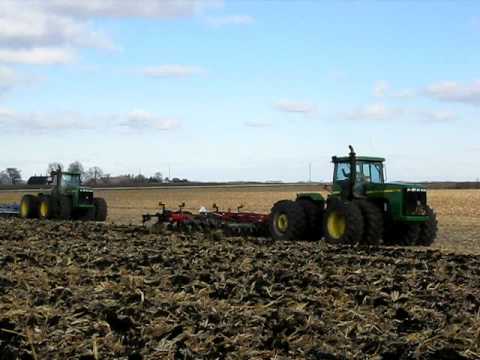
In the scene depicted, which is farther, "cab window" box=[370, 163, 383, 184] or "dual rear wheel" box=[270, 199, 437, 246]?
"cab window" box=[370, 163, 383, 184]

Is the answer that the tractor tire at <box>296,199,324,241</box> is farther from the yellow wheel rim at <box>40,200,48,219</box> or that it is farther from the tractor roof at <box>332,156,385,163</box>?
the yellow wheel rim at <box>40,200,48,219</box>

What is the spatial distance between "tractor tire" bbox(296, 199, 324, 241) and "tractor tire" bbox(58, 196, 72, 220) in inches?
450

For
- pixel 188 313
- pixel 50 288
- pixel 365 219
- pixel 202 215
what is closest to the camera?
pixel 188 313

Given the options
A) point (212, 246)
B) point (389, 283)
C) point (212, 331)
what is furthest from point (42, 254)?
point (212, 331)

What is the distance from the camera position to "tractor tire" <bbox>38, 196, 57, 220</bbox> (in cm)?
2703

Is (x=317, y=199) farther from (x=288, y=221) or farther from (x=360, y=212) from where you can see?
(x=360, y=212)

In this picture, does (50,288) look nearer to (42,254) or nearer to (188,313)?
(188,313)

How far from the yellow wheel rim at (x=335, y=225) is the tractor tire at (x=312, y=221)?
958 mm

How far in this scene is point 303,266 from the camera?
11.0 meters

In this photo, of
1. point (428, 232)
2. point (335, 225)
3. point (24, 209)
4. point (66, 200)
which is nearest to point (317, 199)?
point (335, 225)

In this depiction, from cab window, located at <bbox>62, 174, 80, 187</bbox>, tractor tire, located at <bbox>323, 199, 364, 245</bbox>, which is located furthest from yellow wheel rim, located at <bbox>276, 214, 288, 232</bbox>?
cab window, located at <bbox>62, 174, 80, 187</bbox>

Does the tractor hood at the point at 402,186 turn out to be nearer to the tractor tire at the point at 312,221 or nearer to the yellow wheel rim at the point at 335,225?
the yellow wheel rim at the point at 335,225

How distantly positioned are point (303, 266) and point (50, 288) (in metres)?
4.04

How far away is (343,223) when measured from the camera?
16.5 meters
